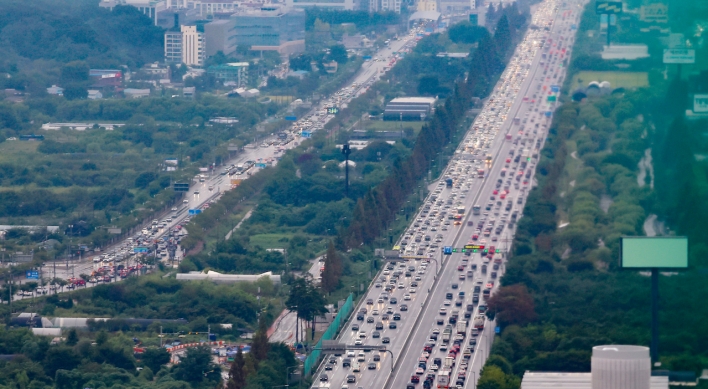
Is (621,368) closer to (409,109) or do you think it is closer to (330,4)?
(409,109)

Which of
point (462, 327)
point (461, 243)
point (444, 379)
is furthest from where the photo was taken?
point (461, 243)

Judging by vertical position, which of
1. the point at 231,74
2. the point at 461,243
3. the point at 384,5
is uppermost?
the point at 384,5

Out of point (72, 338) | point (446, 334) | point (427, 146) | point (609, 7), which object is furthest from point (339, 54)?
point (72, 338)

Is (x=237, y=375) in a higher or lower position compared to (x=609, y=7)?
lower

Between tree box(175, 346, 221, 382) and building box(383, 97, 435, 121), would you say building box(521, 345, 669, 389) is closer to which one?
tree box(175, 346, 221, 382)

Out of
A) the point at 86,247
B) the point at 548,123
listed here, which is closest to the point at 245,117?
the point at 548,123

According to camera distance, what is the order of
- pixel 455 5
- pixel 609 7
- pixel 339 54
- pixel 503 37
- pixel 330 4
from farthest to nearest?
pixel 455 5
pixel 330 4
pixel 339 54
pixel 503 37
pixel 609 7

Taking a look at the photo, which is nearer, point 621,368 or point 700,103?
point 621,368
